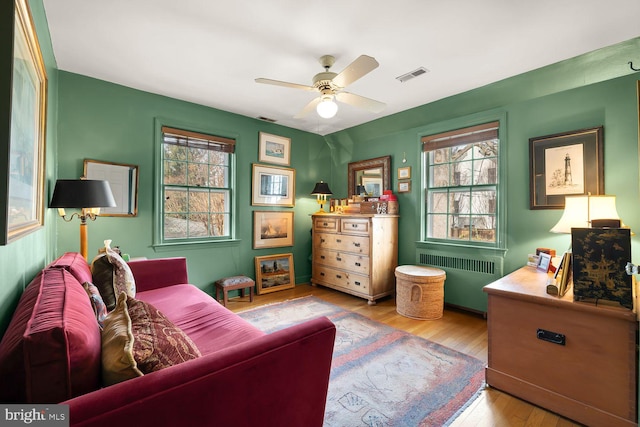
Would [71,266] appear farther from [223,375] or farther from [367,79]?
[367,79]

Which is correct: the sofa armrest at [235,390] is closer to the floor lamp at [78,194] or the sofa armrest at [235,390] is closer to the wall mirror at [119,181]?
the floor lamp at [78,194]

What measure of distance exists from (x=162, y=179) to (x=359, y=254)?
2681mm

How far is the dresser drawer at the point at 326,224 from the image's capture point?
417cm

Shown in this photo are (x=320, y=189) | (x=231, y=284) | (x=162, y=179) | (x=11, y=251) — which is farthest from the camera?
(x=320, y=189)

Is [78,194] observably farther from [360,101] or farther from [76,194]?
[360,101]

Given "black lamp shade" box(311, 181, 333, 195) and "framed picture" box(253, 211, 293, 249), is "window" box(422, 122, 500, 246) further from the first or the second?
"framed picture" box(253, 211, 293, 249)

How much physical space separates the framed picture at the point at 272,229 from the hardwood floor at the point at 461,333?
748mm

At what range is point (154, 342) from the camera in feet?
3.07

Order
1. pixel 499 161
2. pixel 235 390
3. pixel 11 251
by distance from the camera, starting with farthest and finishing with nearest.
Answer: pixel 499 161 → pixel 11 251 → pixel 235 390

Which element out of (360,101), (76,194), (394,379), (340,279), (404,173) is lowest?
(394,379)

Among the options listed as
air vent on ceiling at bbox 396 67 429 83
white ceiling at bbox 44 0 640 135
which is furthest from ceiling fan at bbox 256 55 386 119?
air vent on ceiling at bbox 396 67 429 83

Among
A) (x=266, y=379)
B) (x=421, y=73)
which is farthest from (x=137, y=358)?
(x=421, y=73)

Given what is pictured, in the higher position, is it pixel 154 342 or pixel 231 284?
pixel 154 342

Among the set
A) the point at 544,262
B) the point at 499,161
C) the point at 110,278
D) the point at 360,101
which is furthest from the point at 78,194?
the point at 499,161
